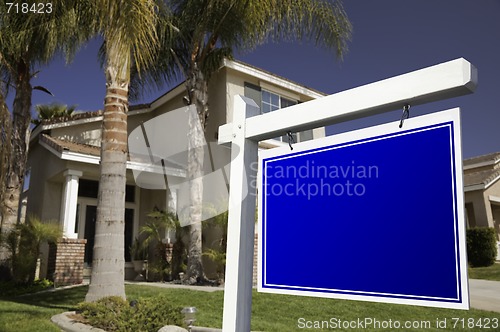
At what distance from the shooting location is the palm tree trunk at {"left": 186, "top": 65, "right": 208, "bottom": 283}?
1326cm

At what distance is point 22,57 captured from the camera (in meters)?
14.5

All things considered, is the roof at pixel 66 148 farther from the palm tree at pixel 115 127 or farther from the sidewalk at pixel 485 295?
the sidewalk at pixel 485 295

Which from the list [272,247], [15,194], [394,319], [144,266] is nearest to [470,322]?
[394,319]

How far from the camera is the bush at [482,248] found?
17.8 m

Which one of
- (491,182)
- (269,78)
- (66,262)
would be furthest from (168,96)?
(491,182)

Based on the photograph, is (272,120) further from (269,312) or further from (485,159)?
(485,159)

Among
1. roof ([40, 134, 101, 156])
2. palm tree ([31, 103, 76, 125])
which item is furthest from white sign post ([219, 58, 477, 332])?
palm tree ([31, 103, 76, 125])

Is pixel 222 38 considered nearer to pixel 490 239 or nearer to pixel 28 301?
pixel 28 301

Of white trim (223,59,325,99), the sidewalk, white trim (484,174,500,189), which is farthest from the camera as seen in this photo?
white trim (484,174,500,189)

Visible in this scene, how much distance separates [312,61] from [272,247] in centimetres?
1241

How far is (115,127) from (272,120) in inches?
248

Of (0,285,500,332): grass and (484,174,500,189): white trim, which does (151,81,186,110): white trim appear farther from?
(484,174,500,189): white trim

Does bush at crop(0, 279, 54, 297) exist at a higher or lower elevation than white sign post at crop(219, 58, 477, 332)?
lower

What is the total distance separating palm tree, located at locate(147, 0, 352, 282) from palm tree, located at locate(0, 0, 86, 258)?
3.39m
